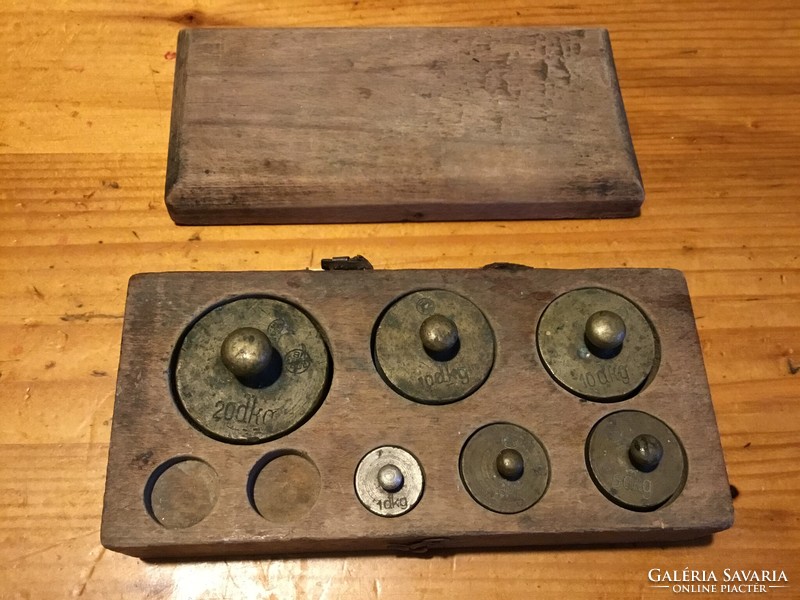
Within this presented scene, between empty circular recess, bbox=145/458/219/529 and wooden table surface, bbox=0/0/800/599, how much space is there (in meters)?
0.12

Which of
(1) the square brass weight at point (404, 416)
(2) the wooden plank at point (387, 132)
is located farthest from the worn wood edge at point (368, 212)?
(1) the square brass weight at point (404, 416)

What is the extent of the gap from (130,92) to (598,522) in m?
0.93

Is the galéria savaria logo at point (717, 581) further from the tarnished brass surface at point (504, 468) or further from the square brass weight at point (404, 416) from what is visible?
the tarnished brass surface at point (504, 468)

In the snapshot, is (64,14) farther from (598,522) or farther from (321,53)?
(598,522)

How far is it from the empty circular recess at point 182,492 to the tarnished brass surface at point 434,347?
0.24 m

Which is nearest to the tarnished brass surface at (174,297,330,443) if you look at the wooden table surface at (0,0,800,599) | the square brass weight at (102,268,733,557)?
the square brass weight at (102,268,733,557)

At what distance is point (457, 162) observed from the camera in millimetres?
1018

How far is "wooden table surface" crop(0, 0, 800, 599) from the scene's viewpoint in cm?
89

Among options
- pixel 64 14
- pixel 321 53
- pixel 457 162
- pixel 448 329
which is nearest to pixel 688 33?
pixel 457 162

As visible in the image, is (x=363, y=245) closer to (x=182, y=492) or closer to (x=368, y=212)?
(x=368, y=212)

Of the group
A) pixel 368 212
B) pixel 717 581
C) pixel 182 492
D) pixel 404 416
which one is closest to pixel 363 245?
pixel 368 212

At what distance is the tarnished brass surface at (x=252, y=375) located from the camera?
83 cm

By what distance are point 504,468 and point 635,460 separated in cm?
15

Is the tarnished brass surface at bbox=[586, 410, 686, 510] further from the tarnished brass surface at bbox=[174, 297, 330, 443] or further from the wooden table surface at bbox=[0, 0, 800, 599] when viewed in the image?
the tarnished brass surface at bbox=[174, 297, 330, 443]
